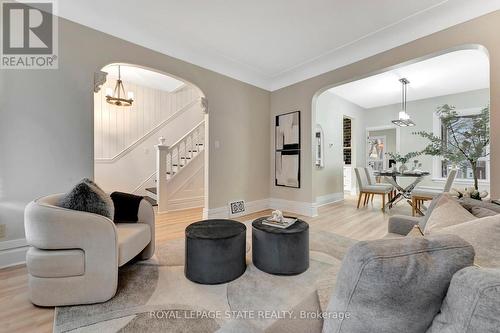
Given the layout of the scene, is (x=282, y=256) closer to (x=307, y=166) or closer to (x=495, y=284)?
(x=495, y=284)

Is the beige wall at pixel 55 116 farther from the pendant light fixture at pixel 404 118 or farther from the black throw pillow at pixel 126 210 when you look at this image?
the pendant light fixture at pixel 404 118

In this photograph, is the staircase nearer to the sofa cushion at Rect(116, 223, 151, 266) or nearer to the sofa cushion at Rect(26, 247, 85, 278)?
the sofa cushion at Rect(116, 223, 151, 266)

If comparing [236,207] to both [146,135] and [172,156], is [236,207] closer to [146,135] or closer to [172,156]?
[172,156]

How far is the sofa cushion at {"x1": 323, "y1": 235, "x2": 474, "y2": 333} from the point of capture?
507 mm

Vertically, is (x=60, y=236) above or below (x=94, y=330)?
above

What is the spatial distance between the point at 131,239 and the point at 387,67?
368 cm

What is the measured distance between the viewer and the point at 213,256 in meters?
1.85

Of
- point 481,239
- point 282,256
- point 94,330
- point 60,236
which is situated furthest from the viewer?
point 282,256

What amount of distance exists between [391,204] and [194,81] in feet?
15.2

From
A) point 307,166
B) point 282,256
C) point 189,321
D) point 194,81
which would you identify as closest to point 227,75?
point 194,81

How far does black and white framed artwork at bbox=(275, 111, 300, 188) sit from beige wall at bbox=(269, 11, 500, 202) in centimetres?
12

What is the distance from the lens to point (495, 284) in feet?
1.37

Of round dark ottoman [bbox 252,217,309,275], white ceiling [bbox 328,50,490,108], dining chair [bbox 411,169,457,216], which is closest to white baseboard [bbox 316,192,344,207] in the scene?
dining chair [bbox 411,169,457,216]

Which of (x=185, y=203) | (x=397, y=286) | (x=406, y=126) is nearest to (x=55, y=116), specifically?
(x=185, y=203)
